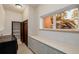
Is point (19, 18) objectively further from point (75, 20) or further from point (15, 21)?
point (75, 20)

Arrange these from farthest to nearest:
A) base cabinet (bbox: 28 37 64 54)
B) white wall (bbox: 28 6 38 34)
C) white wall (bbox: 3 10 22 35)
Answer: white wall (bbox: 3 10 22 35) → white wall (bbox: 28 6 38 34) → base cabinet (bbox: 28 37 64 54)

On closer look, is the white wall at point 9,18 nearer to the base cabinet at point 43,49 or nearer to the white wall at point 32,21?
the white wall at point 32,21

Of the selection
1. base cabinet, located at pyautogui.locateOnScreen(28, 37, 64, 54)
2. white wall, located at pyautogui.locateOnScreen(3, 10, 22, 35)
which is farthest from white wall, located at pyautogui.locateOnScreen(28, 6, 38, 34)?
white wall, located at pyautogui.locateOnScreen(3, 10, 22, 35)

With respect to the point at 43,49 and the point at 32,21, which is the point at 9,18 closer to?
the point at 32,21

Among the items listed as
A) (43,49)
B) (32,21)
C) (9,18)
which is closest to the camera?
(43,49)

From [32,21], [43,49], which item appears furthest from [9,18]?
[43,49]

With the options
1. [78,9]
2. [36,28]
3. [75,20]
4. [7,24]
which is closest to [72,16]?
[75,20]

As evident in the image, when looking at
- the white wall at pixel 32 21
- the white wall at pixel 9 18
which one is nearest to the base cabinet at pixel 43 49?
the white wall at pixel 32 21

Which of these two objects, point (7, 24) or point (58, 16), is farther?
point (7, 24)

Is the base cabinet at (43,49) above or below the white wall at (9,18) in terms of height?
below

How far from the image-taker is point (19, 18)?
9266 millimetres

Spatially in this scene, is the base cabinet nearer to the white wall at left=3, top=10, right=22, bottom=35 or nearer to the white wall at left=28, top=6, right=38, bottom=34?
the white wall at left=28, top=6, right=38, bottom=34

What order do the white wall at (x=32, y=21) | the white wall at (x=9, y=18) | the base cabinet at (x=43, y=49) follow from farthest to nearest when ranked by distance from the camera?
1. the white wall at (x=9, y=18)
2. the white wall at (x=32, y=21)
3. the base cabinet at (x=43, y=49)
